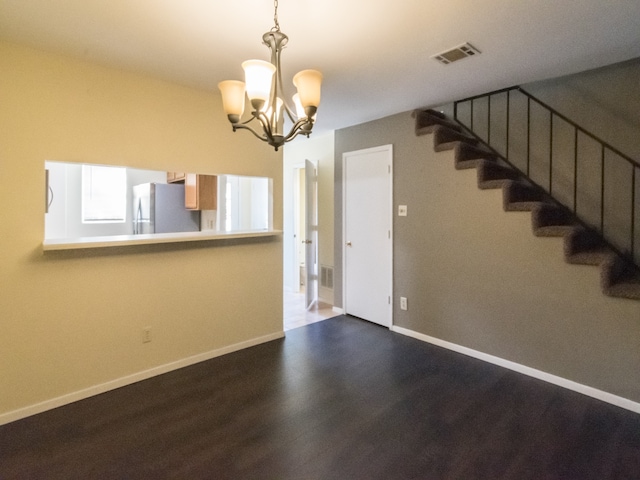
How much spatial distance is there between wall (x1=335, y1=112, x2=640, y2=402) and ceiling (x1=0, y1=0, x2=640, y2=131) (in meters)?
1.03

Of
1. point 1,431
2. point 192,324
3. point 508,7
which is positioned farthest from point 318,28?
point 1,431

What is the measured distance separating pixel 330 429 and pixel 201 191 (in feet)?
11.8

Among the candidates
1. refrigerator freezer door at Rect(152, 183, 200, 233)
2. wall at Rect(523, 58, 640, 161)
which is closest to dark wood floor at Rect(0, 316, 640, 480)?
wall at Rect(523, 58, 640, 161)

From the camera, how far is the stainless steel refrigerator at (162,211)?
4.86m

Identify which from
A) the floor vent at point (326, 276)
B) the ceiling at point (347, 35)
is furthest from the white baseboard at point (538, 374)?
the ceiling at point (347, 35)

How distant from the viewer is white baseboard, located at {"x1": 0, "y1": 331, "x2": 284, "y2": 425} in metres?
2.28

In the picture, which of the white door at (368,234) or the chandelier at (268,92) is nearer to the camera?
the chandelier at (268,92)

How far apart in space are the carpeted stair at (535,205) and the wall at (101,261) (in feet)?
6.23

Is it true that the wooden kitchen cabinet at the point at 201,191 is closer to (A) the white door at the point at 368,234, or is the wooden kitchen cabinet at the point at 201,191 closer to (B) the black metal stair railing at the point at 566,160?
(A) the white door at the point at 368,234

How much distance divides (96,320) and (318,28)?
2.55 m

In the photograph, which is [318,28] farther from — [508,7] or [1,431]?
[1,431]

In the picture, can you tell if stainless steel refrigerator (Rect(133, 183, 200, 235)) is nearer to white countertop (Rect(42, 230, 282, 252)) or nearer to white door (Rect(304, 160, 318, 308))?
white door (Rect(304, 160, 318, 308))

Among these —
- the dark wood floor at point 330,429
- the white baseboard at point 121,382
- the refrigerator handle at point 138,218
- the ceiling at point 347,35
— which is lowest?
the dark wood floor at point 330,429

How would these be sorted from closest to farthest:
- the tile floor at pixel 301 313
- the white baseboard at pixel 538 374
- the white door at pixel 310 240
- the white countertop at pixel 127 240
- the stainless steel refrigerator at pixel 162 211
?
the white countertop at pixel 127 240, the white baseboard at pixel 538 374, the tile floor at pixel 301 313, the white door at pixel 310 240, the stainless steel refrigerator at pixel 162 211
